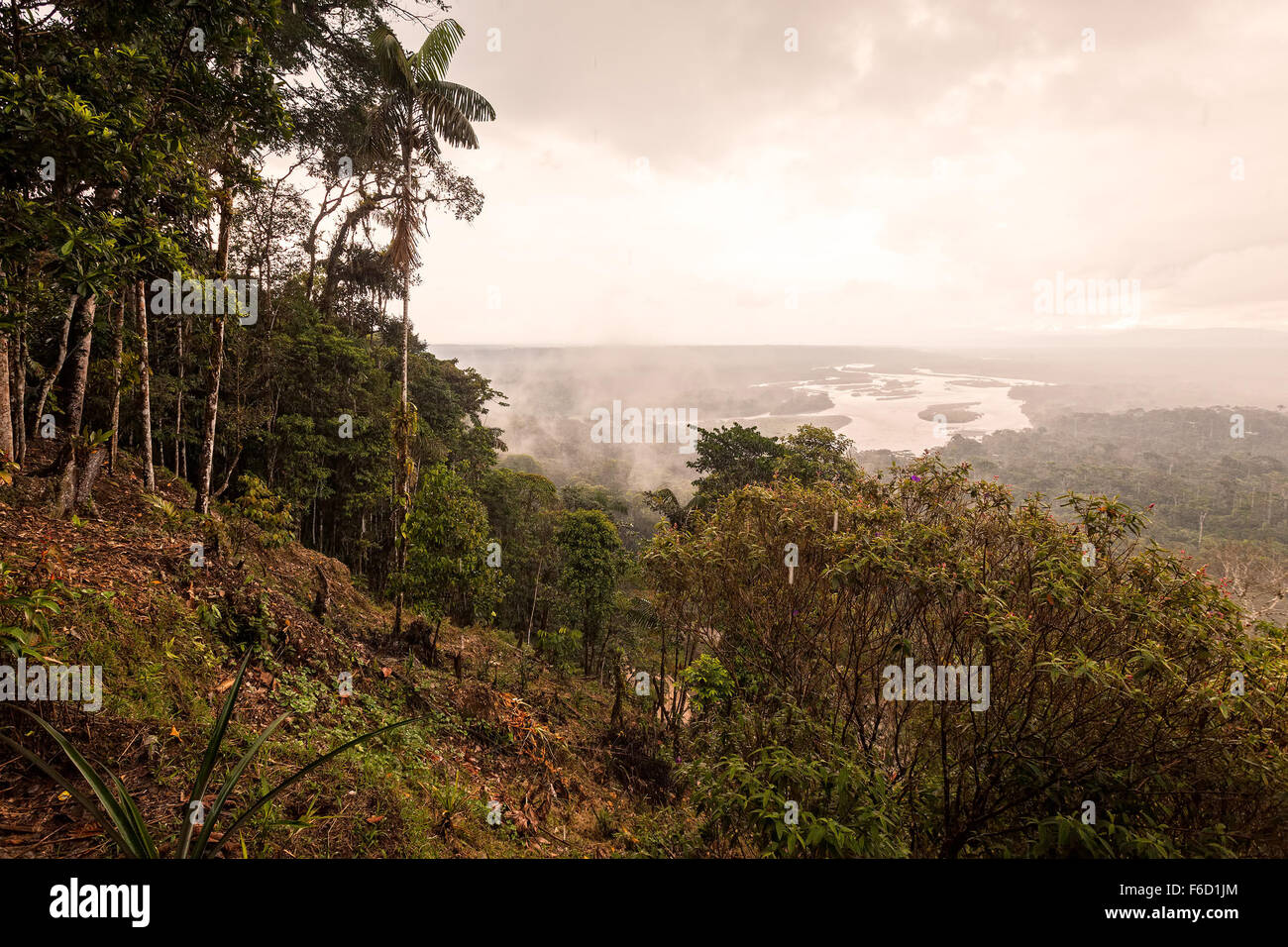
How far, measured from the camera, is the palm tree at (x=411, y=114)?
32.7 ft

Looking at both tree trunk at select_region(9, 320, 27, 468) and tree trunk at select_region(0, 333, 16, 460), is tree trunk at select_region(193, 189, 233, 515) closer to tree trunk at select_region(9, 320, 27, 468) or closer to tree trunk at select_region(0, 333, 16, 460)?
tree trunk at select_region(9, 320, 27, 468)

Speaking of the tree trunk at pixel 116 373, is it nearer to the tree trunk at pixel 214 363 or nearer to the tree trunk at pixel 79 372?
the tree trunk at pixel 79 372

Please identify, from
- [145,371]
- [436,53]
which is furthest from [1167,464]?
[145,371]

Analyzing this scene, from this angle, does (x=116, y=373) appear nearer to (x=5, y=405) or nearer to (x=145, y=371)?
(x=145, y=371)

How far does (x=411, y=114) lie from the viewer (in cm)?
1048

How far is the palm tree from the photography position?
9953 millimetres

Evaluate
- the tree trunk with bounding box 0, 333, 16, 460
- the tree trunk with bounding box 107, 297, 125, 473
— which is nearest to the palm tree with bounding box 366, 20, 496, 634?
the tree trunk with bounding box 107, 297, 125, 473

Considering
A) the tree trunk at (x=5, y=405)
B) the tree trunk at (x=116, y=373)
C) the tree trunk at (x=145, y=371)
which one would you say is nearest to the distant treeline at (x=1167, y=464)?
the tree trunk at (x=5, y=405)

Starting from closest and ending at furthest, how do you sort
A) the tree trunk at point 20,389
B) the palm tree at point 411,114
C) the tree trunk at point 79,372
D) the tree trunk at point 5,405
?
the tree trunk at point 5,405 → the tree trunk at point 20,389 → the tree trunk at point 79,372 → the palm tree at point 411,114

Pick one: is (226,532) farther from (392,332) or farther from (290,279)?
(392,332)
